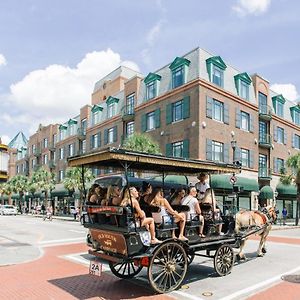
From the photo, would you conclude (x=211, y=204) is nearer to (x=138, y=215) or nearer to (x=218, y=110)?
(x=138, y=215)

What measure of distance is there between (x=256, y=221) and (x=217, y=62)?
2212 cm

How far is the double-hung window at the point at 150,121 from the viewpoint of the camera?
113ft

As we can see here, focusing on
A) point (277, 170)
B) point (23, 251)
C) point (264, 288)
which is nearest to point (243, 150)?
point (277, 170)

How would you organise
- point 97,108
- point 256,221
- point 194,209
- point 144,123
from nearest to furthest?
point 194,209 → point 256,221 → point 144,123 → point 97,108

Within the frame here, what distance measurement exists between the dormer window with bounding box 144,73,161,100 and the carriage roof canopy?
2466 cm

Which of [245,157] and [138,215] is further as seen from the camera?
[245,157]

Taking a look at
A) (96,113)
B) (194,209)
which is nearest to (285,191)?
(96,113)

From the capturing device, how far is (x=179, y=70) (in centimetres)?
3167

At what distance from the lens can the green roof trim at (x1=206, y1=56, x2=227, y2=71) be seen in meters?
30.8

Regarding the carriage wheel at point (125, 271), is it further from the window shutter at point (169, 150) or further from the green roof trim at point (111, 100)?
the green roof trim at point (111, 100)

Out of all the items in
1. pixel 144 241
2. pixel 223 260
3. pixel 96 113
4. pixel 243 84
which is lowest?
pixel 223 260

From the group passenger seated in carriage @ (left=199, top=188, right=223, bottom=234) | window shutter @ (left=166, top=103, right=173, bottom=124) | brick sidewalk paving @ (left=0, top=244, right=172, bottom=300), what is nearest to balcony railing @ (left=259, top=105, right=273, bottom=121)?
window shutter @ (left=166, top=103, right=173, bottom=124)

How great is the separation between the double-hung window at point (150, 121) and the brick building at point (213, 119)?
96mm

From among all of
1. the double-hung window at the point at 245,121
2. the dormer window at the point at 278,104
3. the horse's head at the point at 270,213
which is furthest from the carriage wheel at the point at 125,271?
the dormer window at the point at 278,104
